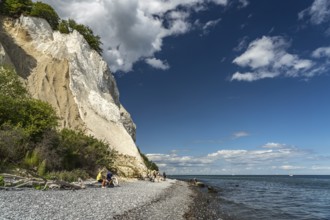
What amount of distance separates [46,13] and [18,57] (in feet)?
45.1

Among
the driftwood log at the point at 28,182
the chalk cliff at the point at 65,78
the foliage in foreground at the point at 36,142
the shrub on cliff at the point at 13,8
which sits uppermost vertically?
the shrub on cliff at the point at 13,8

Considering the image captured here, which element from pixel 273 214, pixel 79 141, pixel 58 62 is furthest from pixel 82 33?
pixel 273 214

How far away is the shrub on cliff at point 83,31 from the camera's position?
185ft

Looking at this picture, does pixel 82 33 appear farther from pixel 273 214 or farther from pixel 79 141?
pixel 273 214

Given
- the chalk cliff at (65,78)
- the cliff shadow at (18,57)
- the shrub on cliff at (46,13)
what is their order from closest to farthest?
the chalk cliff at (65,78)
the cliff shadow at (18,57)
the shrub on cliff at (46,13)

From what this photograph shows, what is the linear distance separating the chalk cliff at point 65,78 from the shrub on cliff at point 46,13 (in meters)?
1.70

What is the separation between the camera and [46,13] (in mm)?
55031

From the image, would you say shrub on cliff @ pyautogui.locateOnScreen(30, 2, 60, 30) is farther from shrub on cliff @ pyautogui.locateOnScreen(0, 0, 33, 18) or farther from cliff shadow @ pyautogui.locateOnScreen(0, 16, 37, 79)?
cliff shadow @ pyautogui.locateOnScreen(0, 16, 37, 79)

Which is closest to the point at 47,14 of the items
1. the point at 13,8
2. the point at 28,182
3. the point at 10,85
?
the point at 13,8

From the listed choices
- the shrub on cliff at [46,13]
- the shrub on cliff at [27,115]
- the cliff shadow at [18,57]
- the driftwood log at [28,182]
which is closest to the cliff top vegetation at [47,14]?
the shrub on cliff at [46,13]

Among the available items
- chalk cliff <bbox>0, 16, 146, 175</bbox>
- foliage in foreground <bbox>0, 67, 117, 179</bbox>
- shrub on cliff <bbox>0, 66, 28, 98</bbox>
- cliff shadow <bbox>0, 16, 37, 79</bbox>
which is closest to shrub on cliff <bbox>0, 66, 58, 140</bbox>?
foliage in foreground <bbox>0, 67, 117, 179</bbox>

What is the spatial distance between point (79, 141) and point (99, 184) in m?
7.66

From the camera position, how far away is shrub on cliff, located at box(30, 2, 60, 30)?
5195 centimetres

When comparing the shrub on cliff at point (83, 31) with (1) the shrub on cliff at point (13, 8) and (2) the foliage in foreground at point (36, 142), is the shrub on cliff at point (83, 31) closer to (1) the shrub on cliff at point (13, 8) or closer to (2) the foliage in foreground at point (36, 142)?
(1) the shrub on cliff at point (13, 8)
